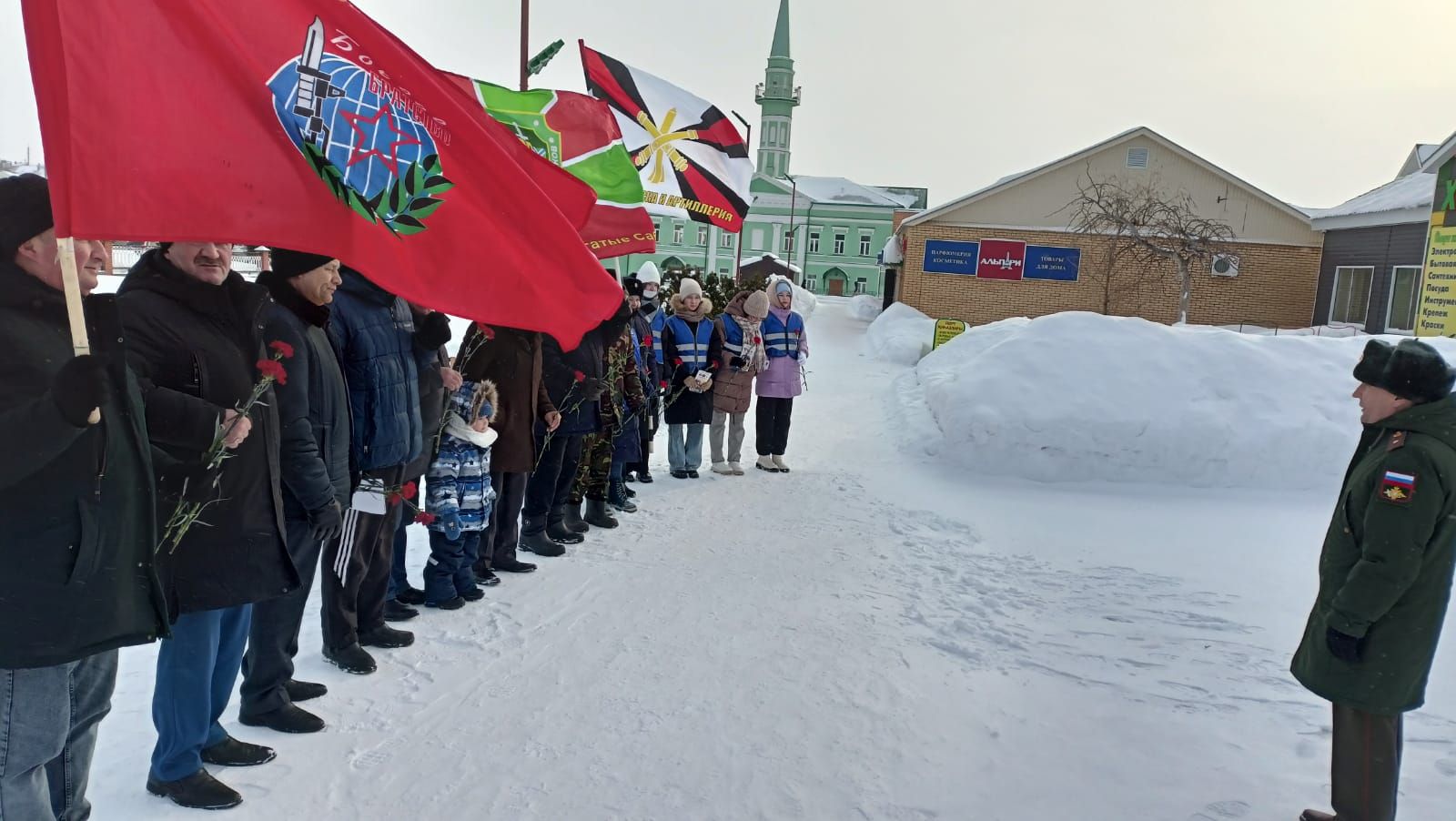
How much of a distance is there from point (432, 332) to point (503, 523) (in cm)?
174

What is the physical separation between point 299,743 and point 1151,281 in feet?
97.5

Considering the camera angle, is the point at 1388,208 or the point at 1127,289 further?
the point at 1127,289

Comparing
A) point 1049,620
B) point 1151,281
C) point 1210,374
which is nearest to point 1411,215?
point 1151,281

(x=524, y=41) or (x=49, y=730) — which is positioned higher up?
(x=524, y=41)

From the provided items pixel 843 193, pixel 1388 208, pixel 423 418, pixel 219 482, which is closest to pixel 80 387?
pixel 219 482

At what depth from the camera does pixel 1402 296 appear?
21312 mm

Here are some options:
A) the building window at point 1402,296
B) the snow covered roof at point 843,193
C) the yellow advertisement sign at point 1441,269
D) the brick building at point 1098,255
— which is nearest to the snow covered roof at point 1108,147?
the brick building at point 1098,255

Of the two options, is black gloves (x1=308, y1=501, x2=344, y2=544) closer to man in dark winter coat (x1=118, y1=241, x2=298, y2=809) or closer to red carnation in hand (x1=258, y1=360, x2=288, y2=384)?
man in dark winter coat (x1=118, y1=241, x2=298, y2=809)

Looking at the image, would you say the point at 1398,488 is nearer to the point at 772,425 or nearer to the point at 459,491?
the point at 459,491

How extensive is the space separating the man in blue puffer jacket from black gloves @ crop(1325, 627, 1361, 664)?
3.80m

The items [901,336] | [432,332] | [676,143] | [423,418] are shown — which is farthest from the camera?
[901,336]

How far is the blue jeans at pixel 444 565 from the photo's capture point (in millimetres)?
5105

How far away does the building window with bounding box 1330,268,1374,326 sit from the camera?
23766 millimetres

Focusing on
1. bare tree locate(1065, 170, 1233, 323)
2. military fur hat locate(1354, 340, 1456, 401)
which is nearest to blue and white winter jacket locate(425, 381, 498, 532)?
military fur hat locate(1354, 340, 1456, 401)
